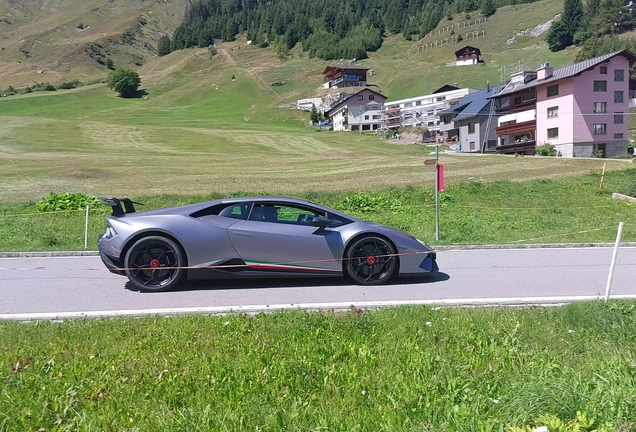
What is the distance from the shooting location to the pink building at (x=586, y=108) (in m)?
58.3

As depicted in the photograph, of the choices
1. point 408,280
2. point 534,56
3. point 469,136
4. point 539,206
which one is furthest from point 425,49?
point 408,280

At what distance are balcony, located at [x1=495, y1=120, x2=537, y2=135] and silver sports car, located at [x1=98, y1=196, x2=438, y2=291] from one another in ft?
202

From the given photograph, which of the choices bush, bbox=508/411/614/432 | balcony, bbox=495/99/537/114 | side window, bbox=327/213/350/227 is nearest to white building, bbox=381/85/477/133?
balcony, bbox=495/99/537/114

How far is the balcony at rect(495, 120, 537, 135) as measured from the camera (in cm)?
6384

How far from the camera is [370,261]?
26.5 feet

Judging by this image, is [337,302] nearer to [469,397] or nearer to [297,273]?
[297,273]

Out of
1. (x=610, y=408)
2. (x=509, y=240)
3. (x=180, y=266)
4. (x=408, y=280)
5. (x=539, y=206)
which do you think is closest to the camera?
(x=610, y=408)

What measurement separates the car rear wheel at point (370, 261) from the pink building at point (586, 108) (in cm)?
5684

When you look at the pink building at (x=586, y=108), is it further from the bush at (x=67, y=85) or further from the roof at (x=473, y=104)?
the bush at (x=67, y=85)

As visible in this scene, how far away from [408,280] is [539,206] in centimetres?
1518

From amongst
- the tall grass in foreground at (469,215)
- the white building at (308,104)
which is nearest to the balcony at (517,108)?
the tall grass in foreground at (469,215)

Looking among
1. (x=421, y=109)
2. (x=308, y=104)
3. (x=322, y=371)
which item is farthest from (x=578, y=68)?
(x=308, y=104)

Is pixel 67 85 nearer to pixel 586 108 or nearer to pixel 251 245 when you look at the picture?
pixel 586 108

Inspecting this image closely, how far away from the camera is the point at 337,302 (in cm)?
681
